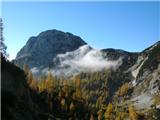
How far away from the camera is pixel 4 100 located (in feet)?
221

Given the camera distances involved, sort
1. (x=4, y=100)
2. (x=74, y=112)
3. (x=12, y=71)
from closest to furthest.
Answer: (x=4, y=100)
(x=12, y=71)
(x=74, y=112)

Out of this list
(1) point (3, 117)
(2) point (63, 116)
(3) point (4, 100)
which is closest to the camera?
(1) point (3, 117)

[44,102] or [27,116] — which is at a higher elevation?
[27,116]

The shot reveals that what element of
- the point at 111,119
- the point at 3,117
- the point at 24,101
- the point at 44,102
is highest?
the point at 3,117

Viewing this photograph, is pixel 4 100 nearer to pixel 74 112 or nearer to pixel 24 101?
pixel 24 101

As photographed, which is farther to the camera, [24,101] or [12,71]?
[24,101]

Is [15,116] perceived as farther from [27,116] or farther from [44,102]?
[44,102]

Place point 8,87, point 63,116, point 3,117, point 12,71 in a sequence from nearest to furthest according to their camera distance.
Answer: point 3,117 → point 8,87 → point 12,71 → point 63,116

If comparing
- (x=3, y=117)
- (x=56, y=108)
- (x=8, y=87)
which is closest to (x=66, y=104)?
(x=56, y=108)

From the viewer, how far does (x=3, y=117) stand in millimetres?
62156

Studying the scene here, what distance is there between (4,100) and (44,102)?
121 m

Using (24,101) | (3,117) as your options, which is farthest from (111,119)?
(3,117)

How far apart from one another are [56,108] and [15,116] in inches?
5058

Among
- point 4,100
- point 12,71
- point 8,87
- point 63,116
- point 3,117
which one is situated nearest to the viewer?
point 3,117
